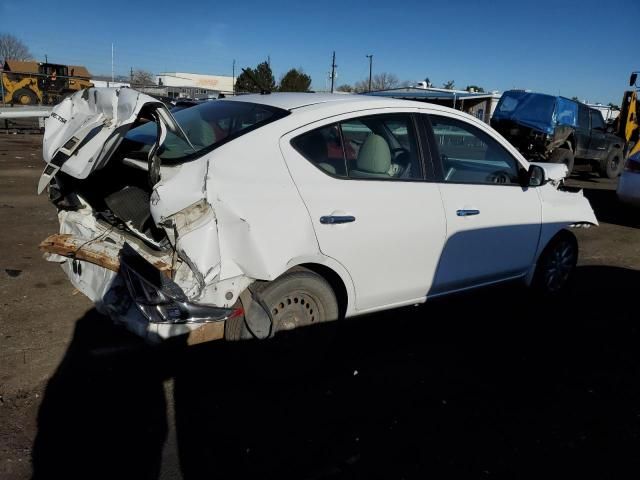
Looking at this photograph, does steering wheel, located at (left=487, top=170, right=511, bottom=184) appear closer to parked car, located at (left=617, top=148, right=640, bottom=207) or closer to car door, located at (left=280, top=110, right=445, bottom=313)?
car door, located at (left=280, top=110, right=445, bottom=313)

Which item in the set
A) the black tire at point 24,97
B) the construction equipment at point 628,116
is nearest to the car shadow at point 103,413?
the construction equipment at point 628,116

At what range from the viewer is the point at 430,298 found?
3.86 m

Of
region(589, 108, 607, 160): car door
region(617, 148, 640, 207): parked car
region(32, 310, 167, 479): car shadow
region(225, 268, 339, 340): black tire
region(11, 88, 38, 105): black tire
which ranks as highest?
region(11, 88, 38, 105): black tire

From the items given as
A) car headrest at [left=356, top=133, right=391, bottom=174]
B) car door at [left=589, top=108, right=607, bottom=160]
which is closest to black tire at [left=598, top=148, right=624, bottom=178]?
car door at [left=589, top=108, right=607, bottom=160]

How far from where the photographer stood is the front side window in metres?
3.82

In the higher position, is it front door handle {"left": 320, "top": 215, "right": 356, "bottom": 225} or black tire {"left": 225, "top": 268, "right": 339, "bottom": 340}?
front door handle {"left": 320, "top": 215, "right": 356, "bottom": 225}

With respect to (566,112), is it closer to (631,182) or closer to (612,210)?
(612,210)

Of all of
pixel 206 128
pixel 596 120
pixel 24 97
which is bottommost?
pixel 206 128

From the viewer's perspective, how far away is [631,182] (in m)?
8.85

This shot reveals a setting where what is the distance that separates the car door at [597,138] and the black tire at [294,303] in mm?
14290

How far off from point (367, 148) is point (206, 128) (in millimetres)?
1059

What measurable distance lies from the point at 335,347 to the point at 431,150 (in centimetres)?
159

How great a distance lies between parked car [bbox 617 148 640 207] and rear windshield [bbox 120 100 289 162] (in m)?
7.71

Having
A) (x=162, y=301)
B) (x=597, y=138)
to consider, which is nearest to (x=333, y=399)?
(x=162, y=301)
